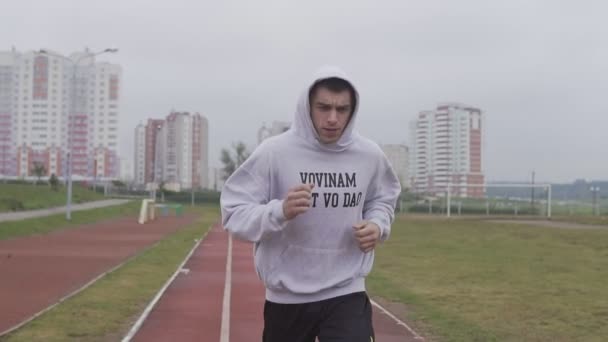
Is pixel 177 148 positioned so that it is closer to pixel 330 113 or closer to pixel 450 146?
pixel 450 146

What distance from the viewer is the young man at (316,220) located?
299cm

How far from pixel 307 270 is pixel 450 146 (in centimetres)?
13030

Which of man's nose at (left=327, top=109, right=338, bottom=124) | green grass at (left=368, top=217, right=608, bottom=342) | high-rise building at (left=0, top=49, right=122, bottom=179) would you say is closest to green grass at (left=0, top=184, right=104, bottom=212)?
green grass at (left=368, top=217, right=608, bottom=342)

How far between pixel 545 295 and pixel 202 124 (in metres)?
116

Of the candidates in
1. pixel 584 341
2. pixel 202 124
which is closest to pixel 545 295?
pixel 584 341

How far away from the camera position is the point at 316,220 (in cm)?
299

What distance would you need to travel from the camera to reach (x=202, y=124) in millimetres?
125812

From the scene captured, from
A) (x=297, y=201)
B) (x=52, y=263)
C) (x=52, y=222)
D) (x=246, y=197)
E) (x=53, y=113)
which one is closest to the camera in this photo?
(x=297, y=201)

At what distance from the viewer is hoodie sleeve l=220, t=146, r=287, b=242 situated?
2.93 meters

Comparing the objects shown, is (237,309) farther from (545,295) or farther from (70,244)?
(70,244)

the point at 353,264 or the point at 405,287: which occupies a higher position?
the point at 353,264

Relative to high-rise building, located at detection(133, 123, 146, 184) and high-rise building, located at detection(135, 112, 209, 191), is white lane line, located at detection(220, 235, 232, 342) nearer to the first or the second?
high-rise building, located at detection(135, 112, 209, 191)

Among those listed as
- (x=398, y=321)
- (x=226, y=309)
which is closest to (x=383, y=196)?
(x=398, y=321)

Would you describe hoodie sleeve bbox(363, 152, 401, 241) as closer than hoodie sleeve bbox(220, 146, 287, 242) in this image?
No
